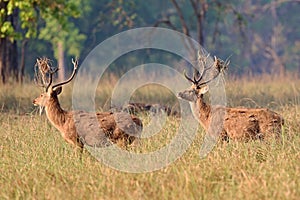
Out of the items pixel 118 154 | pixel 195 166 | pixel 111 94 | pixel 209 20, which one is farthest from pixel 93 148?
pixel 209 20

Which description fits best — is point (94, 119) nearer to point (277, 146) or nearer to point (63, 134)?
point (63, 134)

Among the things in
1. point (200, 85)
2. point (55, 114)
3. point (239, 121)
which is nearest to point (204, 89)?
point (200, 85)

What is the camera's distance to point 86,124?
843 centimetres

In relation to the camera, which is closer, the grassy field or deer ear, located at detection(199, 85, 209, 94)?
the grassy field

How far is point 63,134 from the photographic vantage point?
839 centimetres

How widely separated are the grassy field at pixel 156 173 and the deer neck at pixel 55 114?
226mm

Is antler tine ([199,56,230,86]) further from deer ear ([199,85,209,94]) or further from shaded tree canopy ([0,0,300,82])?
shaded tree canopy ([0,0,300,82])

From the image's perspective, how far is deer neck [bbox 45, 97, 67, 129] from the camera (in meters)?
8.58

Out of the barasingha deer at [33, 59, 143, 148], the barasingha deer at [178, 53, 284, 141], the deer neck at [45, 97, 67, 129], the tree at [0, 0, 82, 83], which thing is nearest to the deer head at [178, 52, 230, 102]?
the barasingha deer at [178, 53, 284, 141]

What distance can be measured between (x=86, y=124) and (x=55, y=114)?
0.44 m

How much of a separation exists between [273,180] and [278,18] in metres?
38.5

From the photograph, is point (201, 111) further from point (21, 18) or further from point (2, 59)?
point (2, 59)

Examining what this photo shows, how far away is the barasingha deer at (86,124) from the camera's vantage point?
8312 mm

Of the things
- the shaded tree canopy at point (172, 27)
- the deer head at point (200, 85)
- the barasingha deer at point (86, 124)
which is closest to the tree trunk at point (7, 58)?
the shaded tree canopy at point (172, 27)
